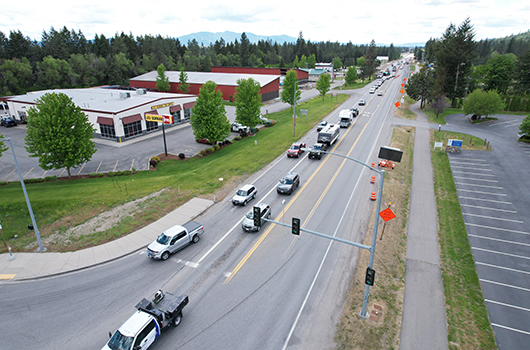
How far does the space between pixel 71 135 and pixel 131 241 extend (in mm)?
19611

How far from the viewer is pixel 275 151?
43750 mm

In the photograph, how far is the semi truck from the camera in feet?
43.4

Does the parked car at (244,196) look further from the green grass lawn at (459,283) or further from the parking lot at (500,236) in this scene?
the parking lot at (500,236)

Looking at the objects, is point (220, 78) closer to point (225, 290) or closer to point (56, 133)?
point (56, 133)

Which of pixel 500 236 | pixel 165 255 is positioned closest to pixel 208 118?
pixel 165 255

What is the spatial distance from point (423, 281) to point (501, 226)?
12.5m

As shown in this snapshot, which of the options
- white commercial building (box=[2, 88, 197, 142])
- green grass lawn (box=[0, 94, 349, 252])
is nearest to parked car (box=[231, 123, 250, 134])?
green grass lawn (box=[0, 94, 349, 252])

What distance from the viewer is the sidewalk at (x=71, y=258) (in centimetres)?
1977

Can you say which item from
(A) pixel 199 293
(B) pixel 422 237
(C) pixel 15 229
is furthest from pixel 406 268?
(C) pixel 15 229

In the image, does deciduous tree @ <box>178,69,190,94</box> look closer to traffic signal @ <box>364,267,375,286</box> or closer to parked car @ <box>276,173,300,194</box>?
parked car @ <box>276,173,300,194</box>

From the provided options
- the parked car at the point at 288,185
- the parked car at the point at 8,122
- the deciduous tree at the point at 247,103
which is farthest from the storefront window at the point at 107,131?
the parked car at the point at 288,185

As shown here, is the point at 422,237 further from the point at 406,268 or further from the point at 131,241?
the point at 131,241

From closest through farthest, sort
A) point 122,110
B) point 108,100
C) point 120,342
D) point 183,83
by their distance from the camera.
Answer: point 120,342
point 122,110
point 108,100
point 183,83

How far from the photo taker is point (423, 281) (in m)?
18.9
